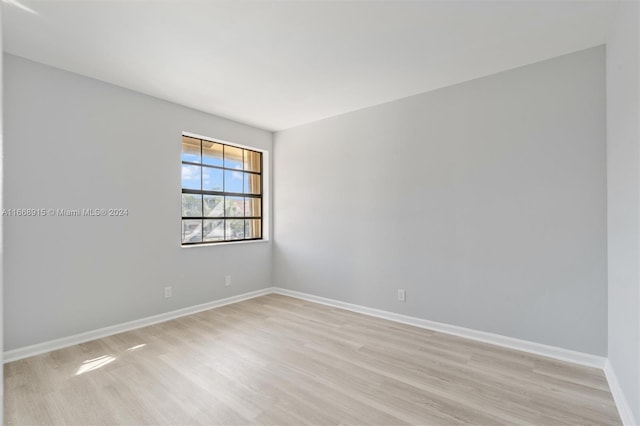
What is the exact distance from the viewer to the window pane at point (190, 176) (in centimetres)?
394

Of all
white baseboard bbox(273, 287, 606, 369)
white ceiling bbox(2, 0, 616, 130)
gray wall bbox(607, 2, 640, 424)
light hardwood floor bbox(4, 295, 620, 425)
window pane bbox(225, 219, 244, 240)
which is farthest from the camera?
window pane bbox(225, 219, 244, 240)

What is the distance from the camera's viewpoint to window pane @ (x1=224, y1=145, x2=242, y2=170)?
4.46 m

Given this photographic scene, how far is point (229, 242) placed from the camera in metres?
4.33

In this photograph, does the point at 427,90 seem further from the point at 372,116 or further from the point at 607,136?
the point at 607,136

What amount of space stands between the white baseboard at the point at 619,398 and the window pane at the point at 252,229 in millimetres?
4104

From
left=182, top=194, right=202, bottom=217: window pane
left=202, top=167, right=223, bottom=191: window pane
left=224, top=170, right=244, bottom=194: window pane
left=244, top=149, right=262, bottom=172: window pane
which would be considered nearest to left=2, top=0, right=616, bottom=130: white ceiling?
left=202, top=167, right=223, bottom=191: window pane

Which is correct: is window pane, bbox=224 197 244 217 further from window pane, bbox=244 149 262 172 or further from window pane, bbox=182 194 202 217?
window pane, bbox=244 149 262 172

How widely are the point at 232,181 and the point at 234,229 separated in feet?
2.28

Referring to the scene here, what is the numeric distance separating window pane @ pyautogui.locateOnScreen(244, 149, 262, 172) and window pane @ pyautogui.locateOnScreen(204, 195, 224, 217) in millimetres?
706

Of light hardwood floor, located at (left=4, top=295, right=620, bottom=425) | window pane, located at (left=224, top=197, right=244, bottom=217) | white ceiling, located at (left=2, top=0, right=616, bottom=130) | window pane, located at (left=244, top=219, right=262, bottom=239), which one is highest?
white ceiling, located at (left=2, top=0, right=616, bottom=130)

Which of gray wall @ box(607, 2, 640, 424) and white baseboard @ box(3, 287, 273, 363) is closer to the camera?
gray wall @ box(607, 2, 640, 424)

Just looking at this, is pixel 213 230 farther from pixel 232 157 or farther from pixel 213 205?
pixel 232 157

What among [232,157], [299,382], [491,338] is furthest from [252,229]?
[491,338]

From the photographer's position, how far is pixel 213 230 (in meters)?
4.25
